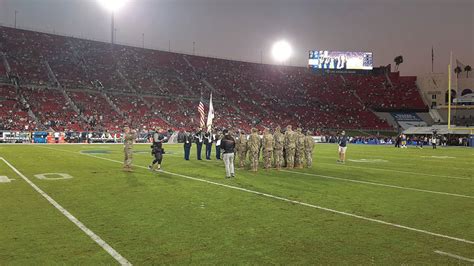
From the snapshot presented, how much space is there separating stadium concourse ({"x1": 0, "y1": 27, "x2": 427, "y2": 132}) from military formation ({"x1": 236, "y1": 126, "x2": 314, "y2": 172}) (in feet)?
109

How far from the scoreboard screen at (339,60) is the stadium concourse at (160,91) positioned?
8.14m

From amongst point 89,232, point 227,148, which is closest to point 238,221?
point 89,232

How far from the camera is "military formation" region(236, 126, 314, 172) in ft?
55.2

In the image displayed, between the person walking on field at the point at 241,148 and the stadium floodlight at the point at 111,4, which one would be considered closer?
the person walking on field at the point at 241,148

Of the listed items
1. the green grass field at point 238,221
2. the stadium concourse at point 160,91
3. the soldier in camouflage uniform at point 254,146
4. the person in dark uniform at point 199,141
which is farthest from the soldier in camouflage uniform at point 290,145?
the stadium concourse at point 160,91

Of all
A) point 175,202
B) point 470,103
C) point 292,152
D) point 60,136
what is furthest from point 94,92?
point 470,103

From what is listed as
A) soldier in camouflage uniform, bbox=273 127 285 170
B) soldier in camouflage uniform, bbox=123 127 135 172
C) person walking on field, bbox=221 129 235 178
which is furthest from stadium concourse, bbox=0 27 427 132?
person walking on field, bbox=221 129 235 178

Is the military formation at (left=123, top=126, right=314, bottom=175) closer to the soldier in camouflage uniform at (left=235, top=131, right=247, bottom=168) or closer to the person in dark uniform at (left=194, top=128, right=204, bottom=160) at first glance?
the soldier in camouflage uniform at (left=235, top=131, right=247, bottom=168)

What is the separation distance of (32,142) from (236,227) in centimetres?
3968

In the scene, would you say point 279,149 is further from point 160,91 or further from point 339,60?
point 339,60

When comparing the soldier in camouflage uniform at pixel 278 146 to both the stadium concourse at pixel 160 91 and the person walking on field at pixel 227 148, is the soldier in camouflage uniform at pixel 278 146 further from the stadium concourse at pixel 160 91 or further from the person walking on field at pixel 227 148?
the stadium concourse at pixel 160 91

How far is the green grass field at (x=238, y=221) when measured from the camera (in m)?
5.68

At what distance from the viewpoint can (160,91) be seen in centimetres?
6397

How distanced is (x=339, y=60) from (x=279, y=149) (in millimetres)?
60011
